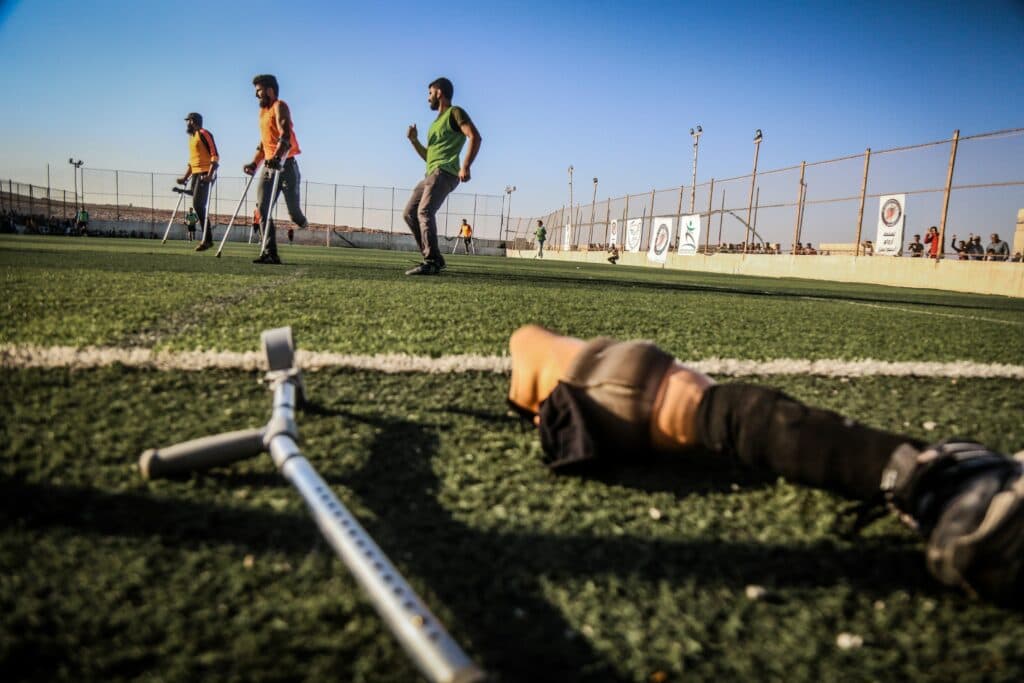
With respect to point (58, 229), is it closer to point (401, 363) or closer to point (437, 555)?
point (401, 363)

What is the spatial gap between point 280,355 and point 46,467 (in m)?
0.48

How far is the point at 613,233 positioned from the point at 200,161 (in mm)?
28160

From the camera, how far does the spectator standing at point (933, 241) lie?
15.6m

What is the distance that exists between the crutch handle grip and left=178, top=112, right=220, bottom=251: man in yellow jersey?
9.61 meters

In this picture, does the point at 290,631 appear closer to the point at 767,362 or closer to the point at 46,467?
the point at 46,467

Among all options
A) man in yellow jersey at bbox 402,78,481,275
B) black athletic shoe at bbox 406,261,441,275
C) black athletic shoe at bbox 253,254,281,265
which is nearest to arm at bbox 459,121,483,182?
man in yellow jersey at bbox 402,78,481,275

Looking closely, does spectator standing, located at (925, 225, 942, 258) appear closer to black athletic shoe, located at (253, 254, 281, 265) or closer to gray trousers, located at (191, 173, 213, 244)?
black athletic shoe, located at (253, 254, 281, 265)

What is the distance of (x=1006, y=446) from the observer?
151 centimetres

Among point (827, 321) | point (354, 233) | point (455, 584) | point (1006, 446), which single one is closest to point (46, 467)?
point (455, 584)

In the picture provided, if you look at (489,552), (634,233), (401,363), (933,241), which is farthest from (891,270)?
(489,552)

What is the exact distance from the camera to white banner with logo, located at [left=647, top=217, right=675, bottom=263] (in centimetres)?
2792

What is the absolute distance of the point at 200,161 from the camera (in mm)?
9656

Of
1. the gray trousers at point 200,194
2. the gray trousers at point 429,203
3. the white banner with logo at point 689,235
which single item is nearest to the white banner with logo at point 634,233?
the white banner with logo at point 689,235

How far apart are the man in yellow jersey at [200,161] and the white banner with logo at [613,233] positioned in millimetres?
27329
